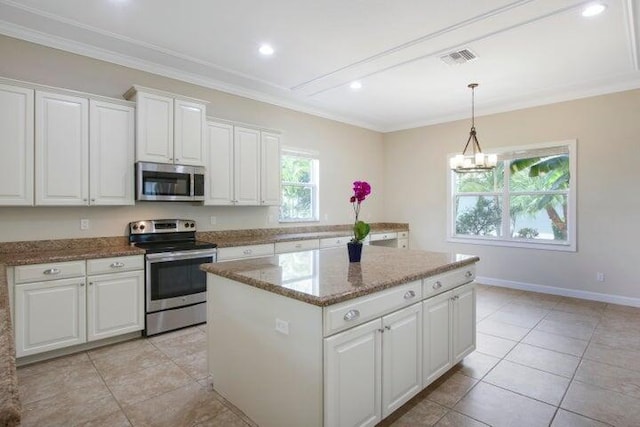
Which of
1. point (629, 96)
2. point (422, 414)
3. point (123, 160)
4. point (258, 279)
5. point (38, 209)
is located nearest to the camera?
point (258, 279)

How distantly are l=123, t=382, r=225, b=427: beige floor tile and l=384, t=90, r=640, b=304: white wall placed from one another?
487cm

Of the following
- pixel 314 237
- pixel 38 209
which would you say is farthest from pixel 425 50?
pixel 38 209

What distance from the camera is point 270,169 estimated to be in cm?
481

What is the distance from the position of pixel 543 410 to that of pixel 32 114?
180 inches

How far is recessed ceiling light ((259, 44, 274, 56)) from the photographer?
11.7ft

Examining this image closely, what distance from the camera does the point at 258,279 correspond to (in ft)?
6.68

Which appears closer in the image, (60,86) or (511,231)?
(60,86)

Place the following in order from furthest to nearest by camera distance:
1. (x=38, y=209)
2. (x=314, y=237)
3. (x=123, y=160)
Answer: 1. (x=314, y=237)
2. (x=123, y=160)
3. (x=38, y=209)

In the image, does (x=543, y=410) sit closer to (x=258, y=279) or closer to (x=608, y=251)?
(x=258, y=279)

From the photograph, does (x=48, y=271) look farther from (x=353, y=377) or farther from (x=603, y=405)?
(x=603, y=405)

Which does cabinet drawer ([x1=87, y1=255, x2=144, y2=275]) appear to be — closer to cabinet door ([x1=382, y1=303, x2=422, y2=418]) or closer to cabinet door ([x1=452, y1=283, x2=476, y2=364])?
cabinet door ([x1=382, y1=303, x2=422, y2=418])

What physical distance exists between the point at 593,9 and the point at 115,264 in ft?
15.3

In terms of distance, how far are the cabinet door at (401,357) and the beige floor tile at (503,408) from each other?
38 centimetres

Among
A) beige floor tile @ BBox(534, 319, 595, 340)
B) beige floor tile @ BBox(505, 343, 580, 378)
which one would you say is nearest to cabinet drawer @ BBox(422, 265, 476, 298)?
beige floor tile @ BBox(505, 343, 580, 378)
